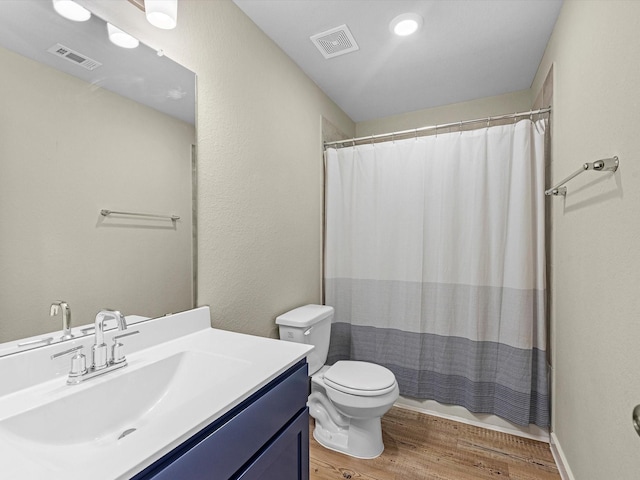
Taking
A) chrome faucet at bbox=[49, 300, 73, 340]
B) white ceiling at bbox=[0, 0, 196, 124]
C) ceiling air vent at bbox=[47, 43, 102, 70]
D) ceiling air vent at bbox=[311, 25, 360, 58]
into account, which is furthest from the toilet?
Answer: ceiling air vent at bbox=[311, 25, 360, 58]

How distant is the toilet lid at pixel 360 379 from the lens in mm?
1665

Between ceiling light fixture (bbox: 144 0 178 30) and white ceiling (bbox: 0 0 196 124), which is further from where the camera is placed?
ceiling light fixture (bbox: 144 0 178 30)

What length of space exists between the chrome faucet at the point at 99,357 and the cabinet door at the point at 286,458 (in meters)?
0.50

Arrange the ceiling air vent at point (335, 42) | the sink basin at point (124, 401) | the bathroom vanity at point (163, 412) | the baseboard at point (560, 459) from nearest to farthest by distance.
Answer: the bathroom vanity at point (163, 412), the sink basin at point (124, 401), the baseboard at point (560, 459), the ceiling air vent at point (335, 42)

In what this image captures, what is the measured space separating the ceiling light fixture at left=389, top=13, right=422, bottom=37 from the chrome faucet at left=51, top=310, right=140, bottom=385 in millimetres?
1891

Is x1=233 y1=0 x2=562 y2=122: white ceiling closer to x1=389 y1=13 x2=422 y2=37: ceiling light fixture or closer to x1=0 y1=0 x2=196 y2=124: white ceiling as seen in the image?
x1=389 y1=13 x2=422 y2=37: ceiling light fixture

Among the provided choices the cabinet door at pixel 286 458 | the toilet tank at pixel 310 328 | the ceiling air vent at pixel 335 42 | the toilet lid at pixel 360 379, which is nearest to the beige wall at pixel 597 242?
the toilet lid at pixel 360 379

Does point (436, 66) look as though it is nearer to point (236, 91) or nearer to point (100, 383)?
point (236, 91)

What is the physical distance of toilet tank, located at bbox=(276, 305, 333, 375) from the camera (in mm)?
1856

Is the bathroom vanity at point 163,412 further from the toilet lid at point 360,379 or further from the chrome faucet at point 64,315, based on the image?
the toilet lid at point 360,379

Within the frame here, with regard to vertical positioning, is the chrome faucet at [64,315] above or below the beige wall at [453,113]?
below

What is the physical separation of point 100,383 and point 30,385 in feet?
0.60

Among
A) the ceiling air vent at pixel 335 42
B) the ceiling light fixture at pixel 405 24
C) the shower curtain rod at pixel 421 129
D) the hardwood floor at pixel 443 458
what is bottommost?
the hardwood floor at pixel 443 458

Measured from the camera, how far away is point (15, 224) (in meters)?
0.87
